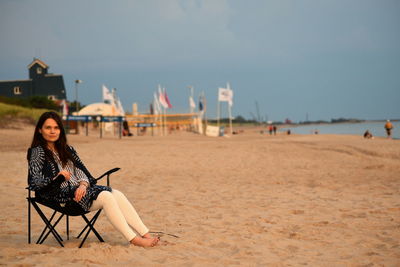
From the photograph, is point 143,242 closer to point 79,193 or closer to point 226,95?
point 79,193

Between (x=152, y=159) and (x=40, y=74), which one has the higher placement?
(x=40, y=74)

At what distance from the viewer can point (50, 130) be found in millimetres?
4418

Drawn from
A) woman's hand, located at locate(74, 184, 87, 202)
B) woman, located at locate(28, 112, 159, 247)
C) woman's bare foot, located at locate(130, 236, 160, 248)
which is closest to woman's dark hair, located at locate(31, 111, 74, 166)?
woman, located at locate(28, 112, 159, 247)

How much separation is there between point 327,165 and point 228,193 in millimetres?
6767

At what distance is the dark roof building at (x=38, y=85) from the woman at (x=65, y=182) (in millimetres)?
63644

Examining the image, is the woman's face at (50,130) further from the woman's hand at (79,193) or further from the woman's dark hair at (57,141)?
the woman's hand at (79,193)

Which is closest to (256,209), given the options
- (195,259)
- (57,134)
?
(195,259)

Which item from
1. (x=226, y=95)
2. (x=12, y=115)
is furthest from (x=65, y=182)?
(x=226, y=95)

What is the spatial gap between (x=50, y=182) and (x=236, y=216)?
10.5ft

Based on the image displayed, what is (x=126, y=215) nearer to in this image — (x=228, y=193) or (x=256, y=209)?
(x=256, y=209)

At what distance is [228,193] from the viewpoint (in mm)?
8852

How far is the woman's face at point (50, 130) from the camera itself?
4.41 metres

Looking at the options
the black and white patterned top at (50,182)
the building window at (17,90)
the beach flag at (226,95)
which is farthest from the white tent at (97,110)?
the black and white patterned top at (50,182)

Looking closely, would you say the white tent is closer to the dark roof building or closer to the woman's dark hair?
the dark roof building
